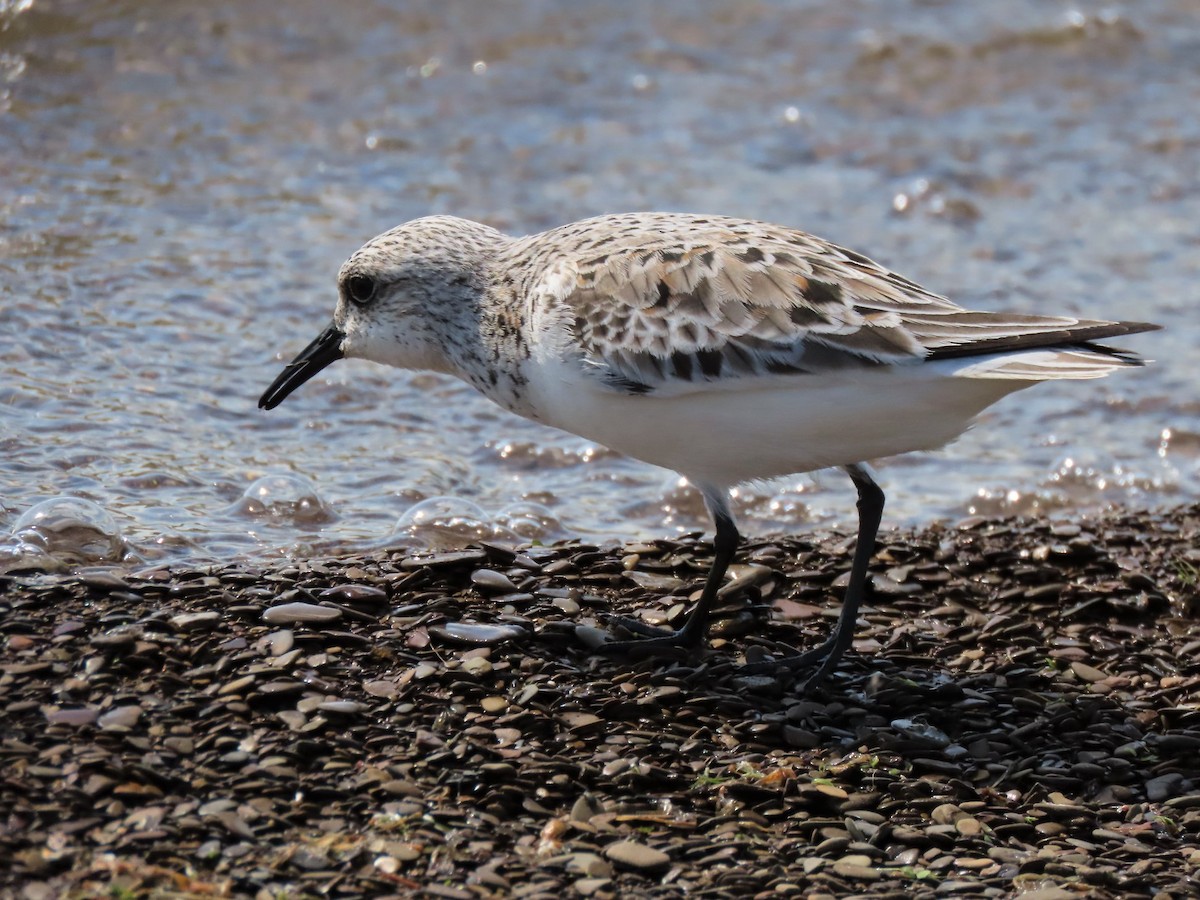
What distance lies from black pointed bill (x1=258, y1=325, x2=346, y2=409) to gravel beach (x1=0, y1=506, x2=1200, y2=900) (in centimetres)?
108

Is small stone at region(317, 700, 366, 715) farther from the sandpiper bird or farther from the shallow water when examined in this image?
the shallow water

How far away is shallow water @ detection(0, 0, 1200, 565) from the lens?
737 cm

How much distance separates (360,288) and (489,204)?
4.93 metres

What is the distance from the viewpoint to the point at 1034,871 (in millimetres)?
4441

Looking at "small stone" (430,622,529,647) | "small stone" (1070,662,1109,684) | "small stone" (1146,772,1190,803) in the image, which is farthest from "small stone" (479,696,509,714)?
"small stone" (1070,662,1109,684)

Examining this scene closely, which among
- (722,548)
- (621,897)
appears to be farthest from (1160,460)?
(621,897)

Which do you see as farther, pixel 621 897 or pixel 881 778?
Answer: pixel 881 778

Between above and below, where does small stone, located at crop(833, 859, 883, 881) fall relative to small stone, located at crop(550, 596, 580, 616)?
below

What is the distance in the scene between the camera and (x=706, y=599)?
5805mm

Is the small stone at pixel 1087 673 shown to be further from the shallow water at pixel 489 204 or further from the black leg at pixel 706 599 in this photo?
the shallow water at pixel 489 204

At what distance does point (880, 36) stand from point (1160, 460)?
7618 mm

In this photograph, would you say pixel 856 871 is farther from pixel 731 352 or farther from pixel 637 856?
pixel 731 352

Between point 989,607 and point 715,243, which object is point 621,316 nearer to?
point 715,243

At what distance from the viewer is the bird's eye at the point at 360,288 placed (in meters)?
6.36
